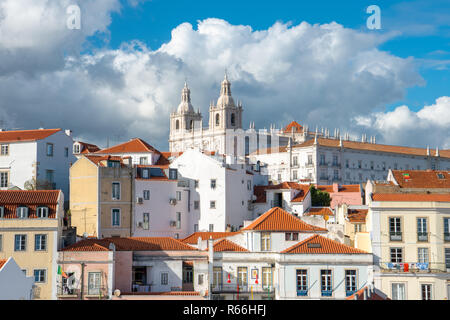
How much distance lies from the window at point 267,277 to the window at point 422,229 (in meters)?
11.2

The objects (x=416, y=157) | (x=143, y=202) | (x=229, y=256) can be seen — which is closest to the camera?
(x=229, y=256)

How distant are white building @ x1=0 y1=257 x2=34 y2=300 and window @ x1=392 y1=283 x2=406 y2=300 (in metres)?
26.3

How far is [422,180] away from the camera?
60.6 meters

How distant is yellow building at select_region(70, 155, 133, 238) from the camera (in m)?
67.9

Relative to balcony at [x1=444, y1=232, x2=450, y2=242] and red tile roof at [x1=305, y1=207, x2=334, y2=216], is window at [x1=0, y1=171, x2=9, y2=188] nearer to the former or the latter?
red tile roof at [x1=305, y1=207, x2=334, y2=216]

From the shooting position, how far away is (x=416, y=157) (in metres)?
149

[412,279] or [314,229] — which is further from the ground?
[314,229]

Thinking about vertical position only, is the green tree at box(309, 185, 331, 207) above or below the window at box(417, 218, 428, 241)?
above

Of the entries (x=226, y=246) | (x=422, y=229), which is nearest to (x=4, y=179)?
(x=226, y=246)

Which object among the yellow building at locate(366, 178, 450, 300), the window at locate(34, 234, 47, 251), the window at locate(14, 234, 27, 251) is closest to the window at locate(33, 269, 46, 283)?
the window at locate(34, 234, 47, 251)

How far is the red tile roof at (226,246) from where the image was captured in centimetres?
5600

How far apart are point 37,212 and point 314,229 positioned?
22.0 metres

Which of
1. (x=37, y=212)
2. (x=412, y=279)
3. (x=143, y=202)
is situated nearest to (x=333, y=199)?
(x=143, y=202)

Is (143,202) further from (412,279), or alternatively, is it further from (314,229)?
(412,279)
